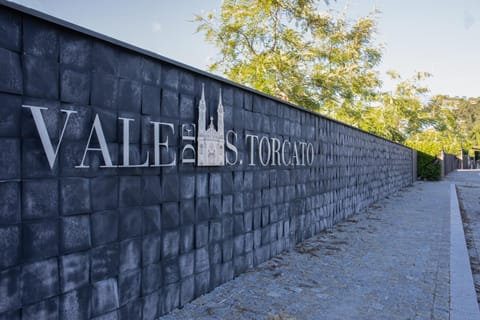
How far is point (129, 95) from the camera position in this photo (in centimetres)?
304

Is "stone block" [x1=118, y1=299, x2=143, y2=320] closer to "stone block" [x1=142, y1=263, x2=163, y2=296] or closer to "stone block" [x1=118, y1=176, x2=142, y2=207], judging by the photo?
"stone block" [x1=142, y1=263, x2=163, y2=296]

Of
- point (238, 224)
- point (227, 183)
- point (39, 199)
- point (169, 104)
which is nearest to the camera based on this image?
point (39, 199)

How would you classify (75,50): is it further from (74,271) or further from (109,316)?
(109,316)

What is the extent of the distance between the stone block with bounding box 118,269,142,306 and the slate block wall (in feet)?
0.04

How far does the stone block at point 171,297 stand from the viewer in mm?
3428

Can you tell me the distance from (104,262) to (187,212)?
102 cm

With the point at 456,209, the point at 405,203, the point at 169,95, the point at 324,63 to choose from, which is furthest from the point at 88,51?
the point at 324,63

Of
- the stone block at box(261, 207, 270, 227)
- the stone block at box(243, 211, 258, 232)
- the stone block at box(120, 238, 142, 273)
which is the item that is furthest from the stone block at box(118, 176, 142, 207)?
the stone block at box(261, 207, 270, 227)

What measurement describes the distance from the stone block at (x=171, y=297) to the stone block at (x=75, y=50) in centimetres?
195

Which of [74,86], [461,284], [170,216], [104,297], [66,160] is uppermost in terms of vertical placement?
[74,86]

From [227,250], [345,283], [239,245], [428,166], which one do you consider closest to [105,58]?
[227,250]

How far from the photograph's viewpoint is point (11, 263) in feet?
7.35

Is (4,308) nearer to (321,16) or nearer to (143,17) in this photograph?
(143,17)

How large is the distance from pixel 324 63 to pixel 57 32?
23.8m
